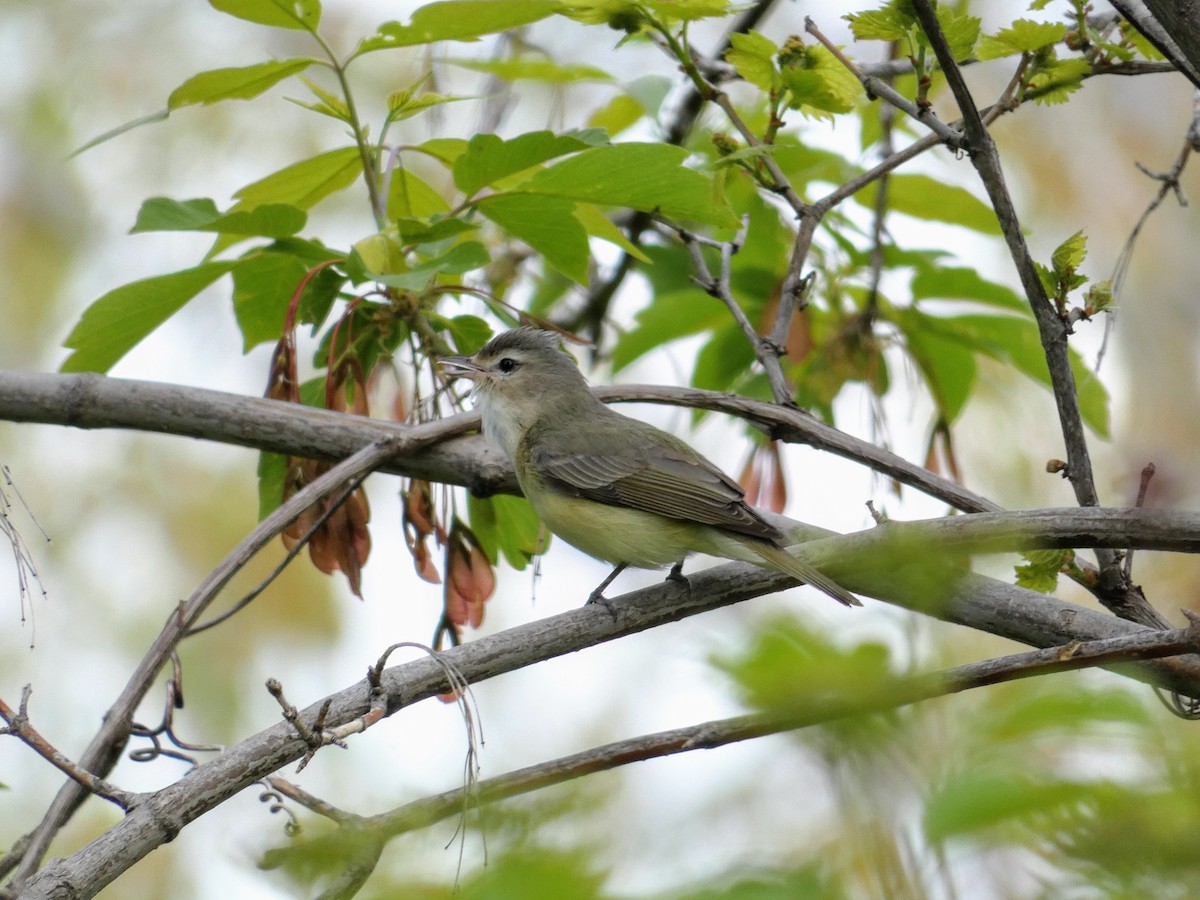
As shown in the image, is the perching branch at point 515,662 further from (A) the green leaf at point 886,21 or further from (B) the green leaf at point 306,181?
(B) the green leaf at point 306,181

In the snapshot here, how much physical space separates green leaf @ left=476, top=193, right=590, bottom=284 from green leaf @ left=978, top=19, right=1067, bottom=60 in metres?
1.28

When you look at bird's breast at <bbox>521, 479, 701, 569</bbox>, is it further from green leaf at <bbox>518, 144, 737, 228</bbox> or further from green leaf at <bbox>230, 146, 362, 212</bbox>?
green leaf at <bbox>230, 146, 362, 212</bbox>

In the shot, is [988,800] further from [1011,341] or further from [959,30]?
[1011,341]

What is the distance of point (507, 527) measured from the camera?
398cm

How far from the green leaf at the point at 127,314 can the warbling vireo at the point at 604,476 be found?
0.80 metres

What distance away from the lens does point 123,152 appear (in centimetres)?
948

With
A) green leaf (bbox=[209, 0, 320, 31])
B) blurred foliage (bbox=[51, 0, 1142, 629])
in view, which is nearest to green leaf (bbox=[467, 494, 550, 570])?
blurred foliage (bbox=[51, 0, 1142, 629])

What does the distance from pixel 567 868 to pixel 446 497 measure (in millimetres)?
2633

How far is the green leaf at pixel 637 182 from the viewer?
3322mm

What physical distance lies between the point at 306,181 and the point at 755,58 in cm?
154

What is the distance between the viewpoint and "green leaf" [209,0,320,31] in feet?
10.6

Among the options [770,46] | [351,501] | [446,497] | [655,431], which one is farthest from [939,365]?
[351,501]

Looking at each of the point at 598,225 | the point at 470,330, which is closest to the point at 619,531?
the point at 470,330

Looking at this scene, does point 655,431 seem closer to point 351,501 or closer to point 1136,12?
point 351,501
